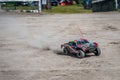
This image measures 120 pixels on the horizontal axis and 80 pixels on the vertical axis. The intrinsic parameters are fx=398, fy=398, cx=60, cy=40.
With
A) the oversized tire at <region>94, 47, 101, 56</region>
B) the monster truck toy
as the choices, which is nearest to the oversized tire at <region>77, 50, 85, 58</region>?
the monster truck toy

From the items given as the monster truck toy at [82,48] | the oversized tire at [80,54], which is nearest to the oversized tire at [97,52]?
the monster truck toy at [82,48]

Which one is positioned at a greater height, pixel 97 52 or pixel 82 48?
pixel 82 48

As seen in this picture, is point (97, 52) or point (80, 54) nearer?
point (80, 54)

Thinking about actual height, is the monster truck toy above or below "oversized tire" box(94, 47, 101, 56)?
above

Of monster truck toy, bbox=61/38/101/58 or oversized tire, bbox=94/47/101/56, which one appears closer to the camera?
monster truck toy, bbox=61/38/101/58

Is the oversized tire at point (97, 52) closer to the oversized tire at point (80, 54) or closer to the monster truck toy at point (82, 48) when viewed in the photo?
the monster truck toy at point (82, 48)

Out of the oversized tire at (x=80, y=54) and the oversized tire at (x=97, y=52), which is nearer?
the oversized tire at (x=80, y=54)

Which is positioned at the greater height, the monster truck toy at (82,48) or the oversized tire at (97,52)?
the monster truck toy at (82,48)

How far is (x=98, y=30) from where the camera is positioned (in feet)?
90.0

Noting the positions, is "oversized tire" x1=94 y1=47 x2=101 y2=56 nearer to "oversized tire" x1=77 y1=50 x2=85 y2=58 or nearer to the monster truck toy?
the monster truck toy

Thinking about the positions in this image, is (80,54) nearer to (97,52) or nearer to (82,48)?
(82,48)

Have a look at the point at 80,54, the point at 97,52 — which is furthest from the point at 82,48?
the point at 97,52

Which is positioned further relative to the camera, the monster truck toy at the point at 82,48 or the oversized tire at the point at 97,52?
the oversized tire at the point at 97,52

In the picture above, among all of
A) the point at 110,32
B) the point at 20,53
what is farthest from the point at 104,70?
the point at 110,32
